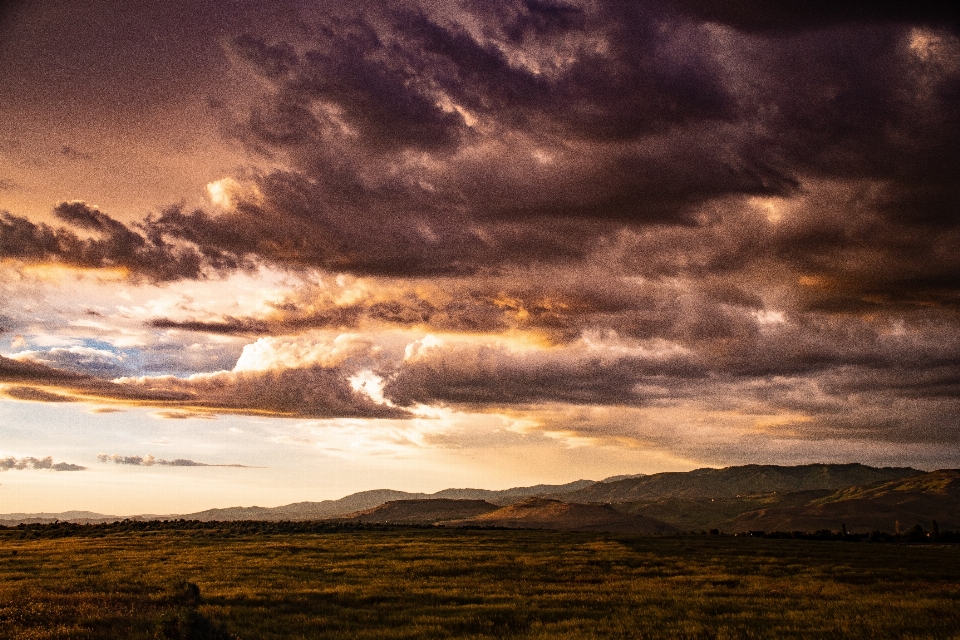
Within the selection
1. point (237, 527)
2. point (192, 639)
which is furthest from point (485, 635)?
point (237, 527)

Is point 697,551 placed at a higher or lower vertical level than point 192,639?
lower

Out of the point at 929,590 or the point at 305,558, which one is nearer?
the point at 929,590

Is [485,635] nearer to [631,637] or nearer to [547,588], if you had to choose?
[631,637]

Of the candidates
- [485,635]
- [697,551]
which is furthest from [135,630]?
[697,551]

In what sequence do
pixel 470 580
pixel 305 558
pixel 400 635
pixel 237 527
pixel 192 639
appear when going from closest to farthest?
pixel 192 639, pixel 400 635, pixel 470 580, pixel 305 558, pixel 237 527

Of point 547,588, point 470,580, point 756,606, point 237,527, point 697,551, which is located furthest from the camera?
point 237,527

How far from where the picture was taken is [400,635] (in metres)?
27.7

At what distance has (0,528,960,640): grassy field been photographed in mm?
28094

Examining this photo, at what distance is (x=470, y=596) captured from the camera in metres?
38.6

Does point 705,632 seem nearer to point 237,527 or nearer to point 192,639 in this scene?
point 192,639

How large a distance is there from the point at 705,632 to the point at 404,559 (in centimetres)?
4102

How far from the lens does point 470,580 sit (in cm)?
4703

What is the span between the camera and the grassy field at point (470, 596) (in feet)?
92.2

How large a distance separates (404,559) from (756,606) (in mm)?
37001
